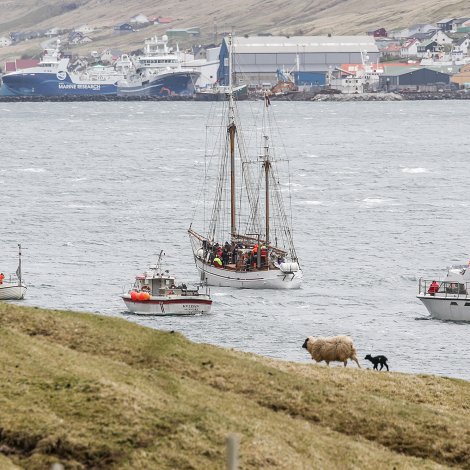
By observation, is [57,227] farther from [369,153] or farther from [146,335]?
[369,153]

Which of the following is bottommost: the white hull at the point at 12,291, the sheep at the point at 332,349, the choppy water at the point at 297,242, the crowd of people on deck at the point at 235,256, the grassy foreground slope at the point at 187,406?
the choppy water at the point at 297,242

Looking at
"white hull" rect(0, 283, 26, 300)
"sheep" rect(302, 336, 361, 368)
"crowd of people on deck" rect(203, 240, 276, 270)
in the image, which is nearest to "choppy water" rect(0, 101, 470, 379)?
"white hull" rect(0, 283, 26, 300)

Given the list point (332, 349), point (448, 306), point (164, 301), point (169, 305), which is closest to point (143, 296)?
point (164, 301)

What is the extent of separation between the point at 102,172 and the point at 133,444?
132031mm

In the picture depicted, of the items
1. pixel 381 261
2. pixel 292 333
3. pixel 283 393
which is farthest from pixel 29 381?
pixel 381 261

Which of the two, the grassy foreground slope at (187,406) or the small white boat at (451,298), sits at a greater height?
the grassy foreground slope at (187,406)

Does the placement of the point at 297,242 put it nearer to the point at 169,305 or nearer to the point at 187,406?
the point at 169,305

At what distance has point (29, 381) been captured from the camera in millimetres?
28469

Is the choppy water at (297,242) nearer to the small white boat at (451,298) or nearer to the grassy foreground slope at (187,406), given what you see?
the small white boat at (451,298)

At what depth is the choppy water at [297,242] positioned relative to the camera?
2488 inches

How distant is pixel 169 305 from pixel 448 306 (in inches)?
520

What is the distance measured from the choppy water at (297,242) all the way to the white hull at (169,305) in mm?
743

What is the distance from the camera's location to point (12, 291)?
68.6 m

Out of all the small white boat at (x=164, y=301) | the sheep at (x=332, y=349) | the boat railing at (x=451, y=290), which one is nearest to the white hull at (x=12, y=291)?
the small white boat at (x=164, y=301)
